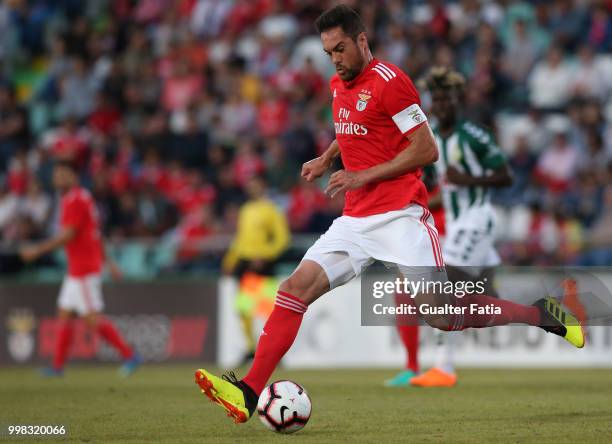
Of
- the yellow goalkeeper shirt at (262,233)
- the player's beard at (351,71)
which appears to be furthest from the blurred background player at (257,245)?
the player's beard at (351,71)

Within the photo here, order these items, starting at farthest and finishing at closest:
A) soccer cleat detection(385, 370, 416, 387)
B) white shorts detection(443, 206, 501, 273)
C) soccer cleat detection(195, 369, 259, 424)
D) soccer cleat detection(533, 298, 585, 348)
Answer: soccer cleat detection(385, 370, 416, 387), white shorts detection(443, 206, 501, 273), soccer cleat detection(533, 298, 585, 348), soccer cleat detection(195, 369, 259, 424)

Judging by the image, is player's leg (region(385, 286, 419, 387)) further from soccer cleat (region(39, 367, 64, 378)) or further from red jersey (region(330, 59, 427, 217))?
soccer cleat (region(39, 367, 64, 378))

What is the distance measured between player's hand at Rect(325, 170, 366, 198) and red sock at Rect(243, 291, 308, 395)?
28.2 inches

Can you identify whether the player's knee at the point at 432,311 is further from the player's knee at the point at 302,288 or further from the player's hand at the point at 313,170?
the player's hand at the point at 313,170

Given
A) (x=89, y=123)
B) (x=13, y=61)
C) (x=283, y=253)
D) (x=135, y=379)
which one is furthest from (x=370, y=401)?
(x=13, y=61)

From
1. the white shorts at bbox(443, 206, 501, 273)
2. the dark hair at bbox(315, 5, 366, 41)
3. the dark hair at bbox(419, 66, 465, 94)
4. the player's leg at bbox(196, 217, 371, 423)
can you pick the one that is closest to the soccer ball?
the player's leg at bbox(196, 217, 371, 423)

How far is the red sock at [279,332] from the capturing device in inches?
282

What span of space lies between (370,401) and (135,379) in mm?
4693

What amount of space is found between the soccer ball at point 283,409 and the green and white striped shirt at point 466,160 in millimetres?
4187

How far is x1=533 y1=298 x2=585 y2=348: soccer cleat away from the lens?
775 cm

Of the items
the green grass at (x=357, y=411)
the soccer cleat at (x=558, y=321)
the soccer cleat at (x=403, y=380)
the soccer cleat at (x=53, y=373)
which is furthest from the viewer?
the soccer cleat at (x=53, y=373)

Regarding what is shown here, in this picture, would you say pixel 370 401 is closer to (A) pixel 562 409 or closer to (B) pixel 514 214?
(A) pixel 562 409

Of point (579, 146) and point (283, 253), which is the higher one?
point (579, 146)

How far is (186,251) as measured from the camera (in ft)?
55.0
